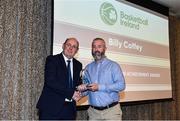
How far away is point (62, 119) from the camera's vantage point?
2498mm

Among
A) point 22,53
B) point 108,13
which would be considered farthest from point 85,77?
point 108,13

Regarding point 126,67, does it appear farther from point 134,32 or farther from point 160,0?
point 160,0

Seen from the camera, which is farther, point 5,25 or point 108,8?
point 108,8

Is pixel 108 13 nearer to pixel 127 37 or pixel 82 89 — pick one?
pixel 127 37

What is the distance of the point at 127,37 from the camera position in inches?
168

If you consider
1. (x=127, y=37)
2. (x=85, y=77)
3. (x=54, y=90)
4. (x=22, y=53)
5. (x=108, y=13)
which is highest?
(x=108, y=13)

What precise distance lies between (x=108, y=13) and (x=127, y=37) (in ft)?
1.79

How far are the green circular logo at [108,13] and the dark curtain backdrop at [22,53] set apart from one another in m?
0.83

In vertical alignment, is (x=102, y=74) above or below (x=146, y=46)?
below

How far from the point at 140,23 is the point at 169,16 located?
4.24 ft

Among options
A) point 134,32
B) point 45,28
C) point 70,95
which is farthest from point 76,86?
point 134,32

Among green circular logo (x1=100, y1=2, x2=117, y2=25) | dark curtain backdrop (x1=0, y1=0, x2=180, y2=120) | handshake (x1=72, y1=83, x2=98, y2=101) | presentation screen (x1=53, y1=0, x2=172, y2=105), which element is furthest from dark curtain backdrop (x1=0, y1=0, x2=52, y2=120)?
green circular logo (x1=100, y1=2, x2=117, y2=25)

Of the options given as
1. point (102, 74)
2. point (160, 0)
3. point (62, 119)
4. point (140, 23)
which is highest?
point (160, 0)

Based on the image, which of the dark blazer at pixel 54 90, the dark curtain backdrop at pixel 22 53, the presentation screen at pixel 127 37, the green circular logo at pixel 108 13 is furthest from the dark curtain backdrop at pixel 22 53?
the green circular logo at pixel 108 13
